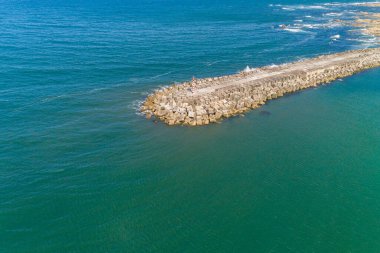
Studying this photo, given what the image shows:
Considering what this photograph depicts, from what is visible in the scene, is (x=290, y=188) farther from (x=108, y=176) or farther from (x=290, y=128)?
(x=108, y=176)

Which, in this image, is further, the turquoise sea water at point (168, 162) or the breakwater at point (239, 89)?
the breakwater at point (239, 89)

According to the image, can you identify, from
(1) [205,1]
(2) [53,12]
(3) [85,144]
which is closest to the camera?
(3) [85,144]

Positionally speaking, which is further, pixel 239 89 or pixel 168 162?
pixel 239 89

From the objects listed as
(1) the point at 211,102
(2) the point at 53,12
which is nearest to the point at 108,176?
(1) the point at 211,102

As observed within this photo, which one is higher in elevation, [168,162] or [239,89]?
[239,89]
